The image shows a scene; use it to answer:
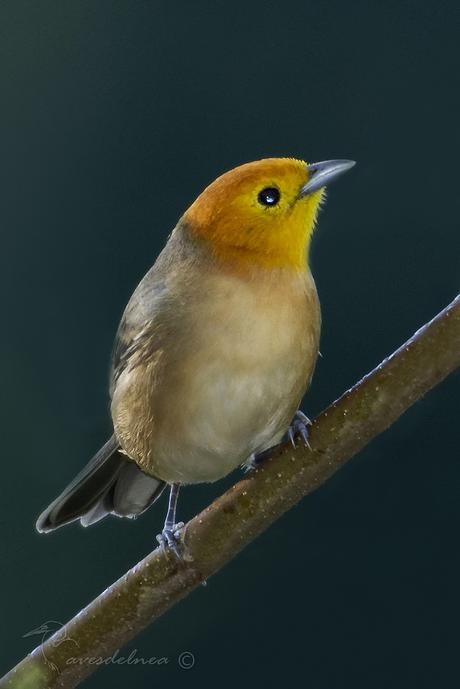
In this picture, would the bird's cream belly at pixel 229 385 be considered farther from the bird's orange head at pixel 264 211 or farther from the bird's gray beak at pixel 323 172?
the bird's gray beak at pixel 323 172

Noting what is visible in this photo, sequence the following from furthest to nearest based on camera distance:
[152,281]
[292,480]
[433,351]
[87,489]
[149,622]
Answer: [87,489] < [152,281] < [149,622] < [292,480] < [433,351]

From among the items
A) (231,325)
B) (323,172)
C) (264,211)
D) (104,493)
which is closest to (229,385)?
(231,325)

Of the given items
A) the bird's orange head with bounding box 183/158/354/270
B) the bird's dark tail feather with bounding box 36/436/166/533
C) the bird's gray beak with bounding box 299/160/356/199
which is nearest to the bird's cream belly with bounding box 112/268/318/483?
the bird's orange head with bounding box 183/158/354/270

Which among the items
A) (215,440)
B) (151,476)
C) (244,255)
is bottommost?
(151,476)

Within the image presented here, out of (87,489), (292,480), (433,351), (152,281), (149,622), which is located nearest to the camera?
(433,351)

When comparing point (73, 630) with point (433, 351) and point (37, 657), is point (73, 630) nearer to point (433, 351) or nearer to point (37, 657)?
point (37, 657)

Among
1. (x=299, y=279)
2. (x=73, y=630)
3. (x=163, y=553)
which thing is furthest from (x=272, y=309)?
(x=73, y=630)

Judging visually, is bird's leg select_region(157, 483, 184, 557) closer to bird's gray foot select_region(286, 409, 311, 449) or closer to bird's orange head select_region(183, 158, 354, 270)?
bird's gray foot select_region(286, 409, 311, 449)
